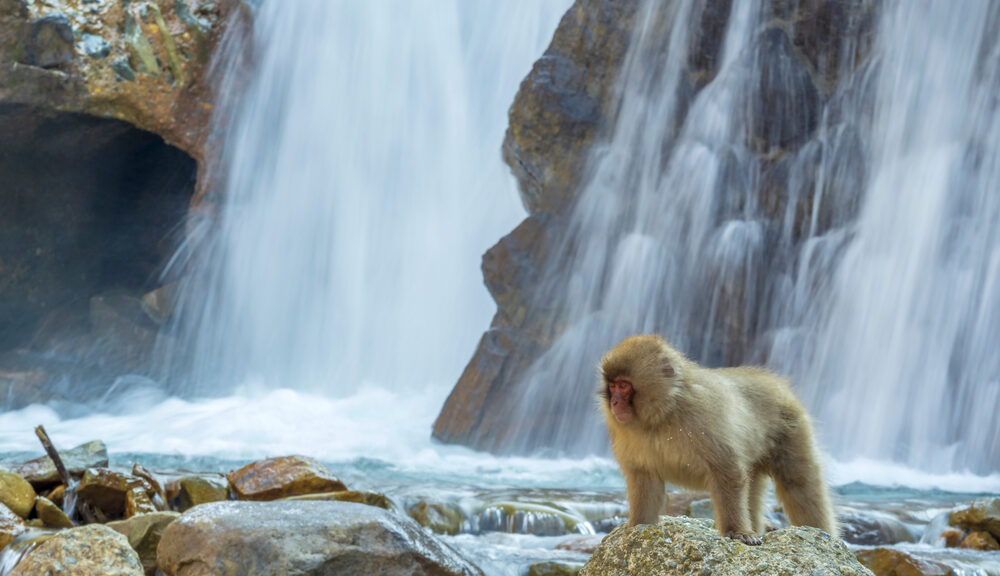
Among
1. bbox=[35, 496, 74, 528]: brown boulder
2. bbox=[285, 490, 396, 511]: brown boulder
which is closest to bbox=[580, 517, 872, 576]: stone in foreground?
bbox=[285, 490, 396, 511]: brown boulder

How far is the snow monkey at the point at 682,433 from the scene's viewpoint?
2930 millimetres

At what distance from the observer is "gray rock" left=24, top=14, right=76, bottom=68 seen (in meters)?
16.0

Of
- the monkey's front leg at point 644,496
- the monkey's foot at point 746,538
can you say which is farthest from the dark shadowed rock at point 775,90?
the monkey's foot at point 746,538

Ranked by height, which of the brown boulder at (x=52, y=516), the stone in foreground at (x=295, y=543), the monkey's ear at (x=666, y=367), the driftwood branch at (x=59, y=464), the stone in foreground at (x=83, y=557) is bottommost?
the brown boulder at (x=52, y=516)

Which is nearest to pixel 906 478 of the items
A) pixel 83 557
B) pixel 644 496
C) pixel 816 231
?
pixel 816 231

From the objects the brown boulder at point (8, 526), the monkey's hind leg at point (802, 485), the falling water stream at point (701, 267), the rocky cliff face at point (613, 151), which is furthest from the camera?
the rocky cliff face at point (613, 151)

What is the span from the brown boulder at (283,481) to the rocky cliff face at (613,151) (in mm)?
7344

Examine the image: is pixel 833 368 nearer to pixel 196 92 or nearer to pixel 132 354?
pixel 196 92

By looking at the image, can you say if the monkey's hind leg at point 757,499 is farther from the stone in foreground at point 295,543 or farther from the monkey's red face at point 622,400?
the stone in foreground at point 295,543

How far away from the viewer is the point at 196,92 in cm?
1831

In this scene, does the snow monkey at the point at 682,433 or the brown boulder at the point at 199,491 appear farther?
the brown boulder at the point at 199,491

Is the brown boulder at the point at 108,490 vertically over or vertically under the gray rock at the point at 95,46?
under

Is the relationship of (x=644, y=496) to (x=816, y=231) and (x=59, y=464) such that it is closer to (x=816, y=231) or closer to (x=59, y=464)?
(x=59, y=464)

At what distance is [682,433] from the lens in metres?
2.96
